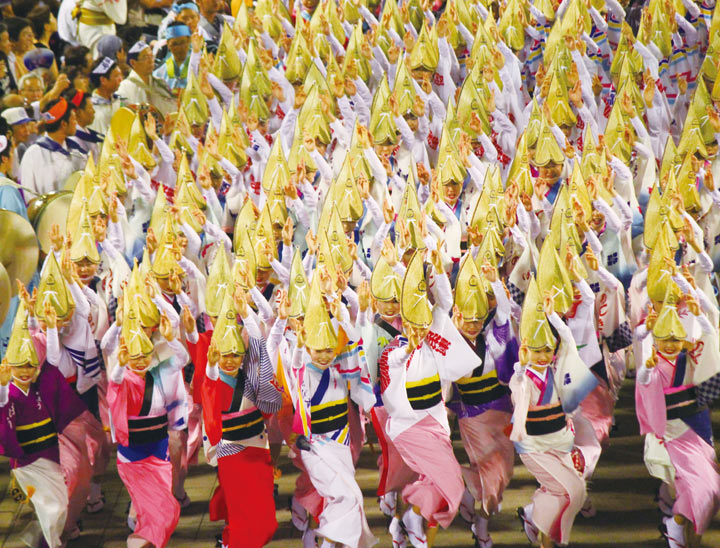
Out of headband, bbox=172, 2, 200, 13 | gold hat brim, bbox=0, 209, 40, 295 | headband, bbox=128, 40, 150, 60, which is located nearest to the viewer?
gold hat brim, bbox=0, 209, 40, 295

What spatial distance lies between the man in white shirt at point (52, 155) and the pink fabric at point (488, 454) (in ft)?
14.4

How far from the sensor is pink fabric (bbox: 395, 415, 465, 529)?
7.64 m

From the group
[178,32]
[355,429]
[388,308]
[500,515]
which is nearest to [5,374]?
[355,429]

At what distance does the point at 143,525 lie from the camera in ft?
25.3

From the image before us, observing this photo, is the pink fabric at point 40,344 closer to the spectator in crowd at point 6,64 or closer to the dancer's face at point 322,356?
the dancer's face at point 322,356

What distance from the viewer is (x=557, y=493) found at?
7.53 metres

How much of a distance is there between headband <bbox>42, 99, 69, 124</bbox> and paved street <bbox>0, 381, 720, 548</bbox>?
300 centimetres

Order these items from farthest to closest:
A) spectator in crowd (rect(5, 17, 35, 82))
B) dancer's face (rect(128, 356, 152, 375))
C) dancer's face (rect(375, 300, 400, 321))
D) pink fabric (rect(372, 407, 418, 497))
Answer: spectator in crowd (rect(5, 17, 35, 82)) → pink fabric (rect(372, 407, 418, 497)) → dancer's face (rect(375, 300, 400, 321)) → dancer's face (rect(128, 356, 152, 375))

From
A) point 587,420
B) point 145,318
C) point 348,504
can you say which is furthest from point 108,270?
point 587,420

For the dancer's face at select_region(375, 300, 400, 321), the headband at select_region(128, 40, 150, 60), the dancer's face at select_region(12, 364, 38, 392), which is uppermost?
the headband at select_region(128, 40, 150, 60)

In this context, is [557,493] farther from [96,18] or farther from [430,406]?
[96,18]

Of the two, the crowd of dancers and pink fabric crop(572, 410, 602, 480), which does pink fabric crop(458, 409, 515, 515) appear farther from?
pink fabric crop(572, 410, 602, 480)

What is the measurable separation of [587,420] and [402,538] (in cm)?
137

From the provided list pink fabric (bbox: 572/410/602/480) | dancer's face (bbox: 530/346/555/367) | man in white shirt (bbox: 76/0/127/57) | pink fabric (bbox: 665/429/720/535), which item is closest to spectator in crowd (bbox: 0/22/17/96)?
man in white shirt (bbox: 76/0/127/57)
